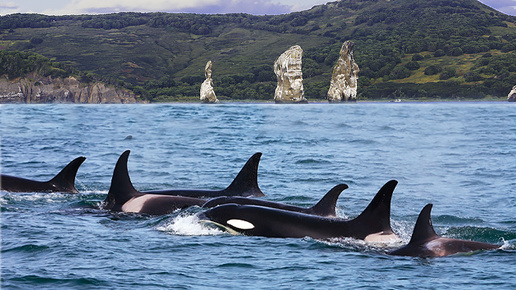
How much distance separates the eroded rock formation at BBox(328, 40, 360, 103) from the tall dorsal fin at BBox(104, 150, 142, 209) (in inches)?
6057

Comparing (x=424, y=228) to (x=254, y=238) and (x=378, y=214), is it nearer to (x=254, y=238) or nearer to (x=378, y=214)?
(x=378, y=214)

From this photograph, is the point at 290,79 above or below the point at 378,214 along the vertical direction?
above

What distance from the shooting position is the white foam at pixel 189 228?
1138 centimetres

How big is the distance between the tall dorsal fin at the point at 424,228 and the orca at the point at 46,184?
9641mm

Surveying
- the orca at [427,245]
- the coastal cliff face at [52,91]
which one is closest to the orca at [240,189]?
the orca at [427,245]

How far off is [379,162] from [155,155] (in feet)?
33.9

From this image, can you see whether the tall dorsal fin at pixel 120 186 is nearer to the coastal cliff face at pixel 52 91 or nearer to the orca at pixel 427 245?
the orca at pixel 427 245

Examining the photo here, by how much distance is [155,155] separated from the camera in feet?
93.6

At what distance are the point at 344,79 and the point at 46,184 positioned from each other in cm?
15435

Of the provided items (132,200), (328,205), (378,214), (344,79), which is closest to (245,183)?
(132,200)

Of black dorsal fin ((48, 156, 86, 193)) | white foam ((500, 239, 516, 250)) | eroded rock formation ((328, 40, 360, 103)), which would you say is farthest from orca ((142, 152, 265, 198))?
eroded rock formation ((328, 40, 360, 103))

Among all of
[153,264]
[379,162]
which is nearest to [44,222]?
[153,264]

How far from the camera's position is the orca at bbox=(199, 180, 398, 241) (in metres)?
10.5

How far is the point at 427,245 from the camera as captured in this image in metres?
9.71
